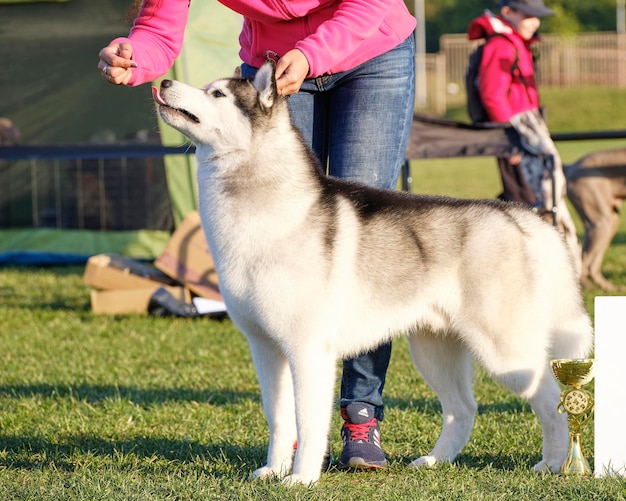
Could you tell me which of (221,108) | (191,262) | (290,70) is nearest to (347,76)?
(290,70)

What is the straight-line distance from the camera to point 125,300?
631 centimetres

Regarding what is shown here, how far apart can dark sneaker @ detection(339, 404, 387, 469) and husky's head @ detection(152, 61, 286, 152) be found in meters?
1.03

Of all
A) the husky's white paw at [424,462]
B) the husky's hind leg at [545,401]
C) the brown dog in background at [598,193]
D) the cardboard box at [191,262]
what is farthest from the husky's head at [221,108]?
the brown dog in background at [598,193]

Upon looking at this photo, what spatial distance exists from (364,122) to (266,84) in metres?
0.49

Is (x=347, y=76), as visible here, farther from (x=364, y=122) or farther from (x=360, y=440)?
(x=360, y=440)

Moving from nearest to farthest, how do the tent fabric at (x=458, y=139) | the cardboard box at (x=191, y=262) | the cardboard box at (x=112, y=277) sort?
the cardboard box at (x=191, y=262) → the cardboard box at (x=112, y=277) → the tent fabric at (x=458, y=139)

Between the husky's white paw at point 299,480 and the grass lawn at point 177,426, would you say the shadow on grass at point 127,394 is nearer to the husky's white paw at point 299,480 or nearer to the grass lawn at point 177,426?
the grass lawn at point 177,426

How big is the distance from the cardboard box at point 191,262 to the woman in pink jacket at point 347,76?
3.12 m

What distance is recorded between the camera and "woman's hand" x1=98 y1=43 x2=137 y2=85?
2812 mm

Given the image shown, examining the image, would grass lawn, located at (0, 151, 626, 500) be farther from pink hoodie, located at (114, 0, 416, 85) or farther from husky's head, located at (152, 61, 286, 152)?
pink hoodie, located at (114, 0, 416, 85)

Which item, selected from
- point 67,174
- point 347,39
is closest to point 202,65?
point 67,174

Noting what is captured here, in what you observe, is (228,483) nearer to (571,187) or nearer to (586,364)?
(586,364)

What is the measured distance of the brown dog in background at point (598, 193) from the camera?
24.6 feet

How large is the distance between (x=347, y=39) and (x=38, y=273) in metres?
6.00
